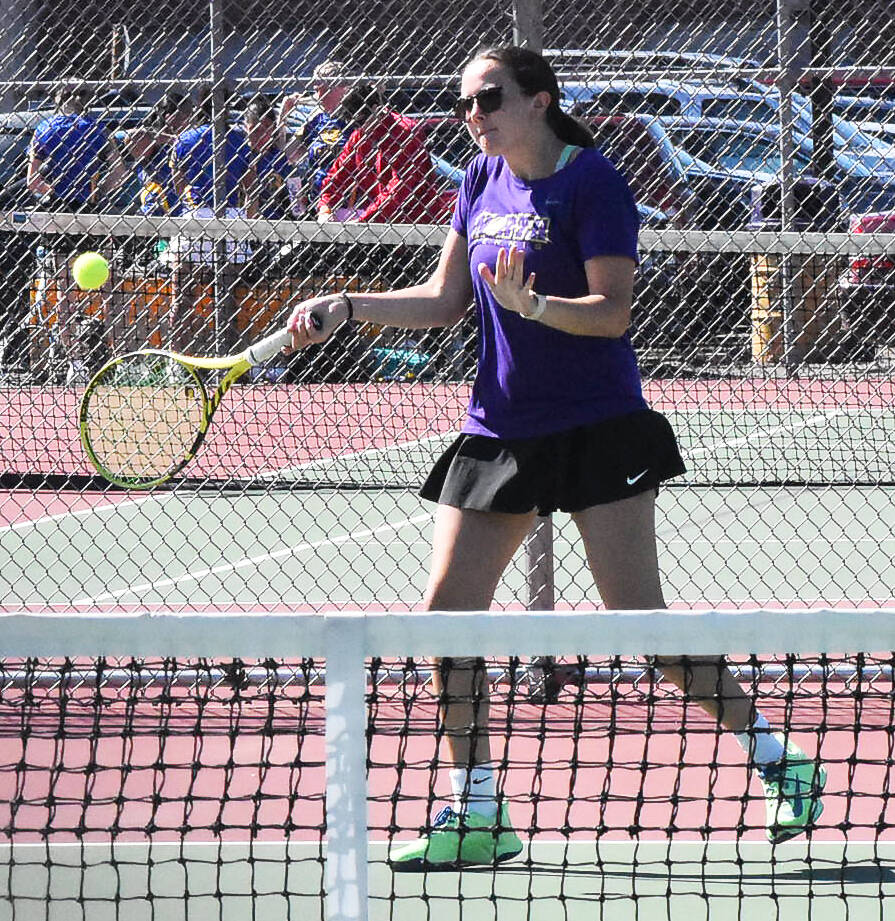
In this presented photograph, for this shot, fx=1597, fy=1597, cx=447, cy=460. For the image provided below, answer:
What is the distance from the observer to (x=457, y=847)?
3520 mm

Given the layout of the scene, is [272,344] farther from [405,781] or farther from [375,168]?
[375,168]

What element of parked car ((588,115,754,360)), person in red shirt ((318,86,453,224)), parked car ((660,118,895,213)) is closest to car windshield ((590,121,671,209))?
parked car ((588,115,754,360))

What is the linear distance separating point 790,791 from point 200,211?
11.1ft

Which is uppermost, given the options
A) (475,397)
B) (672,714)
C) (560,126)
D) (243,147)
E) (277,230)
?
(243,147)

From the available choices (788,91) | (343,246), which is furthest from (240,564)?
(788,91)

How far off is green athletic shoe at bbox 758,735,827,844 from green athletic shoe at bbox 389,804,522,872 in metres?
0.57

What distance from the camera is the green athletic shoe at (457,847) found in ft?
11.5

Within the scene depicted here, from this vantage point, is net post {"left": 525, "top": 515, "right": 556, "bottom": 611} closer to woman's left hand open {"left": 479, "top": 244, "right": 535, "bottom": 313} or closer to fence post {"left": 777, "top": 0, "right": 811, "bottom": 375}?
fence post {"left": 777, "top": 0, "right": 811, "bottom": 375}

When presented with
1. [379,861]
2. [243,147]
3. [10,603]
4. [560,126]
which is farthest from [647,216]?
[379,861]

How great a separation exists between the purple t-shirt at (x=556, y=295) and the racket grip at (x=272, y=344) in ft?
1.23

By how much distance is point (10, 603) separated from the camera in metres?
6.30

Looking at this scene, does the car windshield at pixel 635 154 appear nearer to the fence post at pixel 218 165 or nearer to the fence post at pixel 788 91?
the fence post at pixel 788 91

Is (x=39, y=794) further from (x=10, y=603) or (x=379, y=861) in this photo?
(x=10, y=603)

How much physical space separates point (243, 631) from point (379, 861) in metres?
1.19
